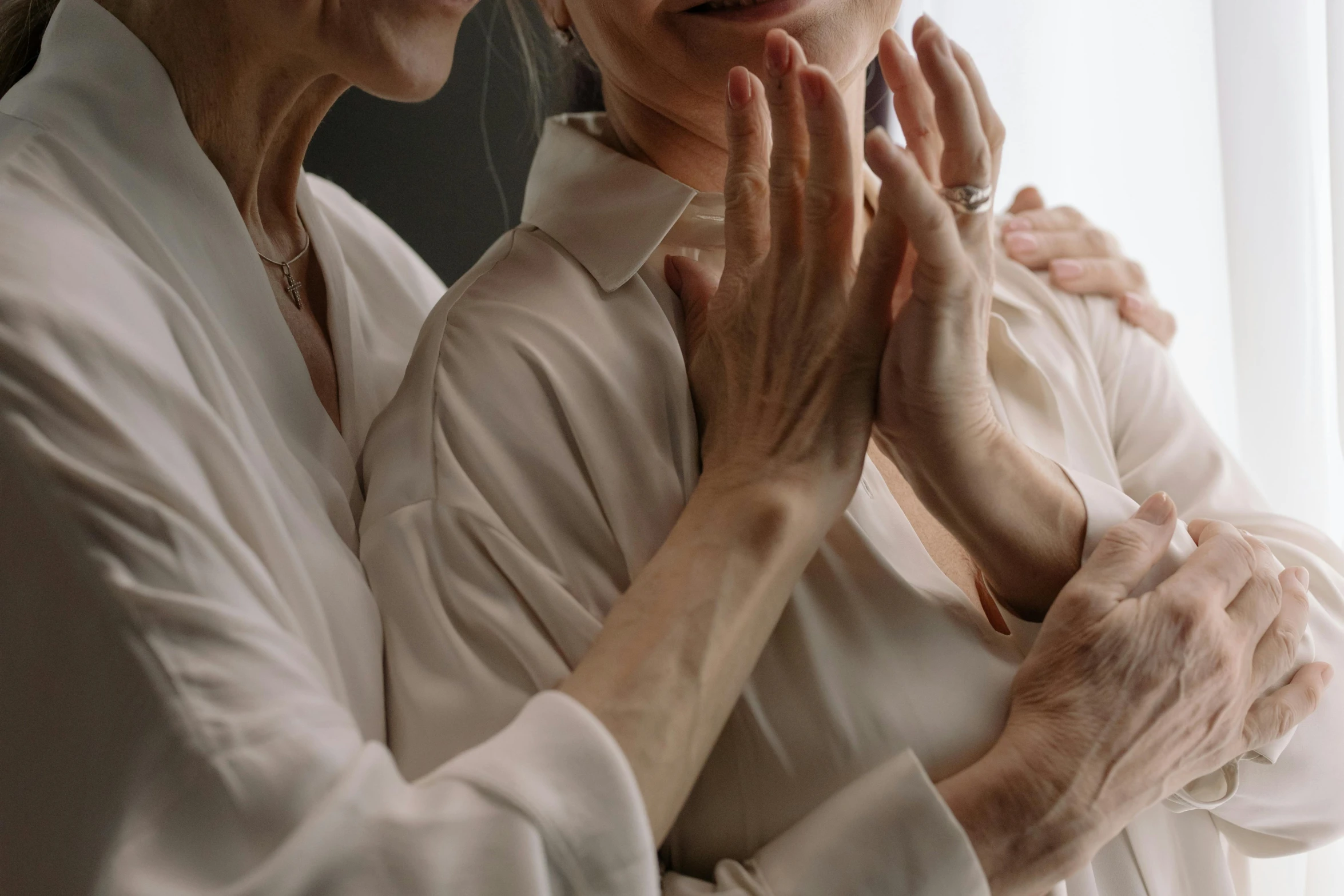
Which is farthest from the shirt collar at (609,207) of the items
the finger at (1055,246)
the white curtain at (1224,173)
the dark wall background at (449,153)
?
the white curtain at (1224,173)

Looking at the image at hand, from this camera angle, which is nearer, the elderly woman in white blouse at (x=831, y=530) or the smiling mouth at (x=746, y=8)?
the elderly woman in white blouse at (x=831, y=530)

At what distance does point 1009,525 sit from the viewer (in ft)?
3.58

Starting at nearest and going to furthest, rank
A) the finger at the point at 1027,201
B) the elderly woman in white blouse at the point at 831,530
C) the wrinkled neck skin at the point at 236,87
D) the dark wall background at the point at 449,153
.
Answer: the elderly woman in white blouse at the point at 831,530 < the wrinkled neck skin at the point at 236,87 < the finger at the point at 1027,201 < the dark wall background at the point at 449,153

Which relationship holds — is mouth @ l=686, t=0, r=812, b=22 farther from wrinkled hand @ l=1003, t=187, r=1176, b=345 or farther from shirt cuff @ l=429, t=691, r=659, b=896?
shirt cuff @ l=429, t=691, r=659, b=896

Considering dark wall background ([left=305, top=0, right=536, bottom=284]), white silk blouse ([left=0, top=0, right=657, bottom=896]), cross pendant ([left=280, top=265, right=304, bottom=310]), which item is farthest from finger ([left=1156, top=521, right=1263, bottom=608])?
dark wall background ([left=305, top=0, right=536, bottom=284])

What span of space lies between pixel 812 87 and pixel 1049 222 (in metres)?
0.69

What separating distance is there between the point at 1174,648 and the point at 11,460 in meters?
0.87

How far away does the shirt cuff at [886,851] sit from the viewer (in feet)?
3.04

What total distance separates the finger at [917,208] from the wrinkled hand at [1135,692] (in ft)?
0.99

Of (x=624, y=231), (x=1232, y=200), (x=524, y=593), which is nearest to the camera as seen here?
(x=524, y=593)

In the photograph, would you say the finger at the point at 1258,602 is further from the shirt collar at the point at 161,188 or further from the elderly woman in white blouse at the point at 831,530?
the shirt collar at the point at 161,188

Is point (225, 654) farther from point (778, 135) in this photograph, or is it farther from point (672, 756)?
point (778, 135)

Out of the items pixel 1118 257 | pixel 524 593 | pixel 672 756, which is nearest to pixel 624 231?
pixel 524 593

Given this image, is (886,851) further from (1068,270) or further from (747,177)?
(1068,270)
